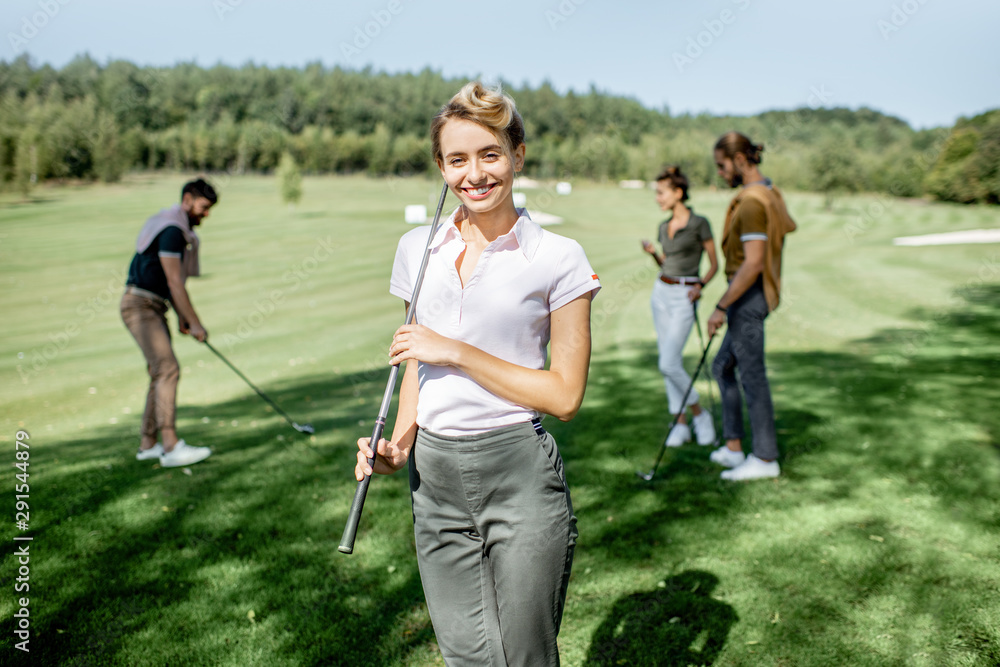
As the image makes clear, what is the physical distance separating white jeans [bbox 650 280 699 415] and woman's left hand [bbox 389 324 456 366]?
15.5 feet

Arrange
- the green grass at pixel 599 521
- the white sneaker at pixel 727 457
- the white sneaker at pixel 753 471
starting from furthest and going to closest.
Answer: the white sneaker at pixel 727 457 < the white sneaker at pixel 753 471 < the green grass at pixel 599 521

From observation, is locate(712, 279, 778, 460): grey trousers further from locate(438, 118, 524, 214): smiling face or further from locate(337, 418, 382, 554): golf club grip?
locate(337, 418, 382, 554): golf club grip

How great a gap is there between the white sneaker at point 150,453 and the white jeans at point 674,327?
15.7 ft

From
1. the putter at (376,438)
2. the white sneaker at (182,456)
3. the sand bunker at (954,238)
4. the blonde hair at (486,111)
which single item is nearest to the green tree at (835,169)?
the sand bunker at (954,238)

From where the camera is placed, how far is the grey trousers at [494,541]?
205 cm

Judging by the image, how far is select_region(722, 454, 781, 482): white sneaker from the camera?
549 cm

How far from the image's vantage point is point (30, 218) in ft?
134

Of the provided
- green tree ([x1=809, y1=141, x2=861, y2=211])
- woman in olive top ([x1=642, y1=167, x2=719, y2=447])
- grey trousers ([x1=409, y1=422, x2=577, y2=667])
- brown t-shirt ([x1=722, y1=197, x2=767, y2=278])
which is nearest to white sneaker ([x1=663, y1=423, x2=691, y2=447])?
woman in olive top ([x1=642, y1=167, x2=719, y2=447])

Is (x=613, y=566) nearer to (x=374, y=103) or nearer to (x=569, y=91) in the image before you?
(x=374, y=103)

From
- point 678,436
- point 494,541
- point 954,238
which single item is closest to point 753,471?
point 678,436

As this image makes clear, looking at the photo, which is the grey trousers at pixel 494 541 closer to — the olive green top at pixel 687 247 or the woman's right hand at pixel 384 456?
the woman's right hand at pixel 384 456

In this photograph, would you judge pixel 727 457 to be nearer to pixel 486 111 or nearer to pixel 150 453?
pixel 486 111

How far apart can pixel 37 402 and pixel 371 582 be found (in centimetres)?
823

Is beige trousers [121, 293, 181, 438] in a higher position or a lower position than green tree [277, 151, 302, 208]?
lower
